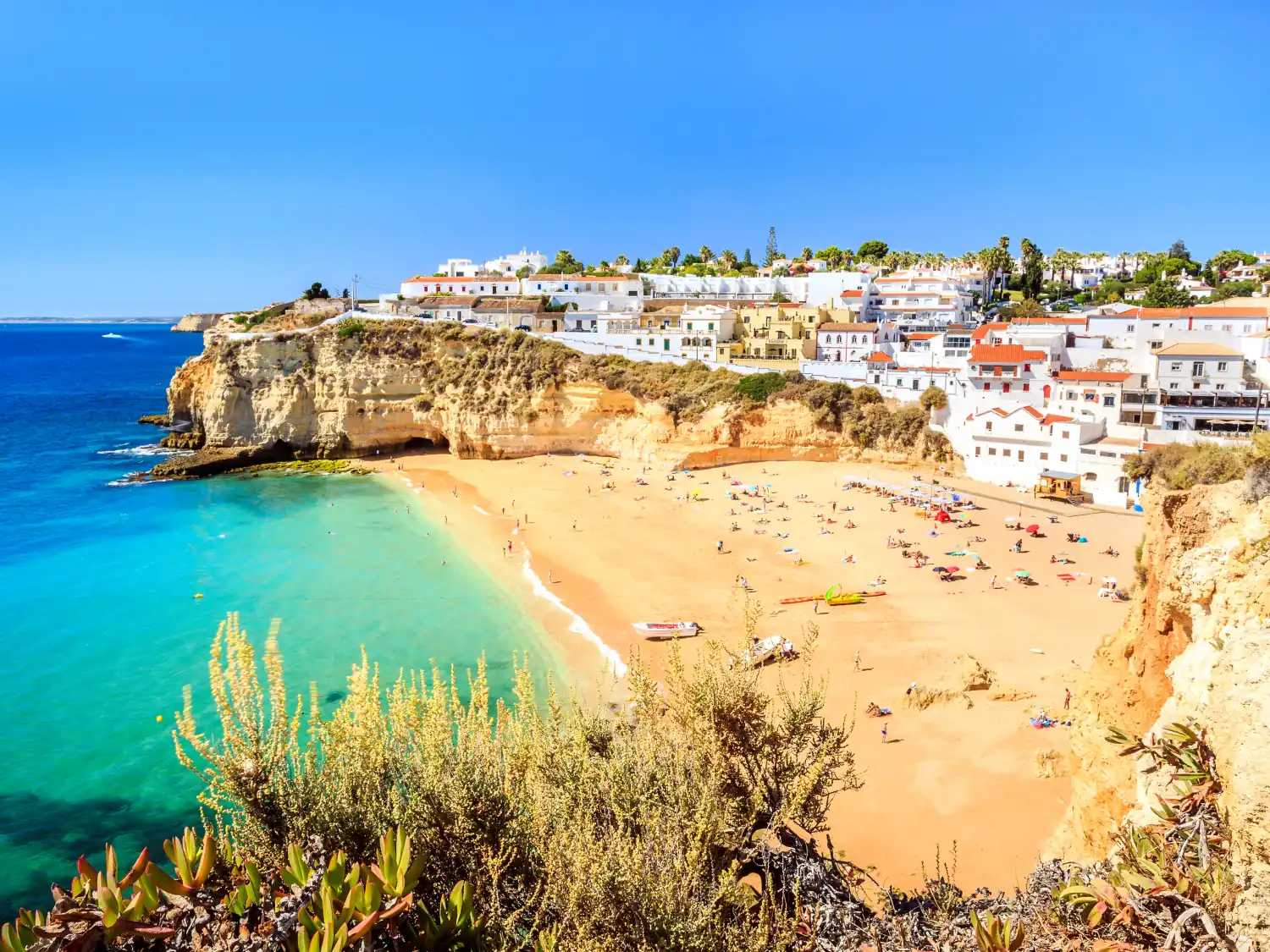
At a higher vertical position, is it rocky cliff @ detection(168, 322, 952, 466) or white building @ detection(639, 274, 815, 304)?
Answer: white building @ detection(639, 274, 815, 304)

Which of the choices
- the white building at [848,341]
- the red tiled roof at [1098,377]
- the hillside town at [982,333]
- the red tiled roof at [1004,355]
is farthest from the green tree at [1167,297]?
the red tiled roof at [1098,377]

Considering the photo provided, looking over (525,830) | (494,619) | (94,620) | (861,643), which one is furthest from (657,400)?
(525,830)

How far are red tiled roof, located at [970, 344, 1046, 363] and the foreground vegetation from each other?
38.1 metres

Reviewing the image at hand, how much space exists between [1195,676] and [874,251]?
10236cm

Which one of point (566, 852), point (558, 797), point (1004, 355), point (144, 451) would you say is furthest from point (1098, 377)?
point (144, 451)

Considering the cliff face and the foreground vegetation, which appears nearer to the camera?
the cliff face

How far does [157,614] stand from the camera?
86.1 ft

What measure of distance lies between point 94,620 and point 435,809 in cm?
2419

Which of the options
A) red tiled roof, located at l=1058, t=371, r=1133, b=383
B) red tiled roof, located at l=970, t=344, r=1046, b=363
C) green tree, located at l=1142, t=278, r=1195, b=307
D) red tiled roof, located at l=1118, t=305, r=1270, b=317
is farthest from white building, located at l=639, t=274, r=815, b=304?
red tiled roof, located at l=1058, t=371, r=1133, b=383

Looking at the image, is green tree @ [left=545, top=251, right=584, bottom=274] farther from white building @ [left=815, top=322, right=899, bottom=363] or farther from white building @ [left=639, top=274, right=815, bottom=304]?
white building @ [left=815, top=322, right=899, bottom=363]

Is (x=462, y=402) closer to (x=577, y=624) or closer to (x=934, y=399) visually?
(x=577, y=624)

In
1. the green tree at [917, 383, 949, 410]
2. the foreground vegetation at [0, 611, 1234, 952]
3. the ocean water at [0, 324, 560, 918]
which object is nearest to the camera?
the foreground vegetation at [0, 611, 1234, 952]

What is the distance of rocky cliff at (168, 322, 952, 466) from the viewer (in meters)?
44.9

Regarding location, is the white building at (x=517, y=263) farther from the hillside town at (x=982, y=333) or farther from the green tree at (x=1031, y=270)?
the green tree at (x=1031, y=270)
